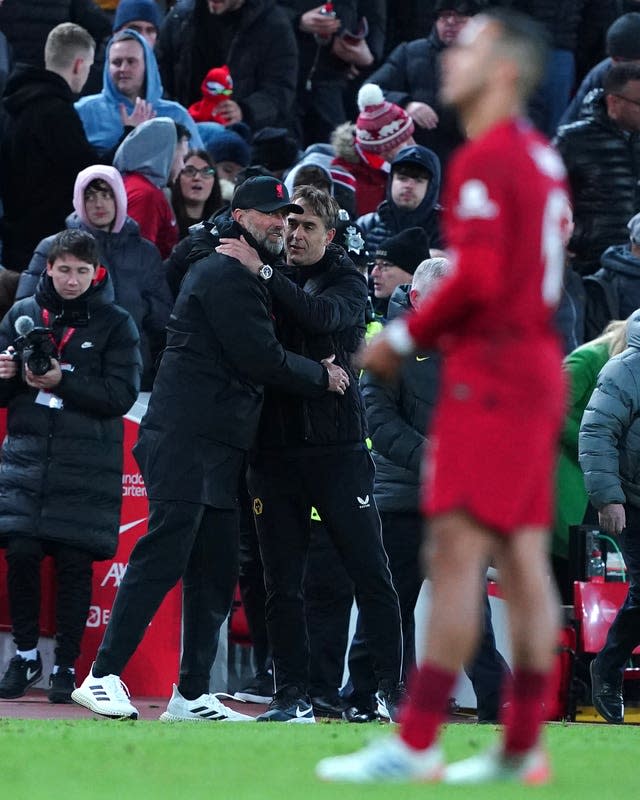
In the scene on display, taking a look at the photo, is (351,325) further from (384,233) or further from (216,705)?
(384,233)

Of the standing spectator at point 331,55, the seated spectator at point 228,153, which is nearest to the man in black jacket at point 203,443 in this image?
the seated spectator at point 228,153

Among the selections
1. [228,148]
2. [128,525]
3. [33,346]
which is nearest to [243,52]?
[228,148]

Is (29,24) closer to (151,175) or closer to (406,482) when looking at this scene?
(151,175)

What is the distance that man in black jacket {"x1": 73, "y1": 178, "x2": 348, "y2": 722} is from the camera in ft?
25.7

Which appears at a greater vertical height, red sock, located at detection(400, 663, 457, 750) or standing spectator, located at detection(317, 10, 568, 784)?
standing spectator, located at detection(317, 10, 568, 784)

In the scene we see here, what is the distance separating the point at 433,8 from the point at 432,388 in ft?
24.7

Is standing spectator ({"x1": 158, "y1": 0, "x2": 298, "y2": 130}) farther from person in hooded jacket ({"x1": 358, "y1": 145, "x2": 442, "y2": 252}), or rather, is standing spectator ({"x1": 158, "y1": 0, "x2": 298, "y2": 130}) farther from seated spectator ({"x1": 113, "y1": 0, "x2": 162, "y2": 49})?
person in hooded jacket ({"x1": 358, "y1": 145, "x2": 442, "y2": 252})

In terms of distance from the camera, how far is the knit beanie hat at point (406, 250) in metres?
10.1

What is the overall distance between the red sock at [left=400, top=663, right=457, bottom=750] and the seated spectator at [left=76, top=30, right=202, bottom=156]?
8142 mm

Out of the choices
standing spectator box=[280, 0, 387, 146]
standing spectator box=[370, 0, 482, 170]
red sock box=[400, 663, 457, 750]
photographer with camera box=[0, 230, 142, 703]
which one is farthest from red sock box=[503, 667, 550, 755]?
standing spectator box=[280, 0, 387, 146]

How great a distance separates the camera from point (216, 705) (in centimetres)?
802

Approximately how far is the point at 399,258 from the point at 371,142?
276cm

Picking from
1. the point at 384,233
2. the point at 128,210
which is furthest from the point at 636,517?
the point at 128,210

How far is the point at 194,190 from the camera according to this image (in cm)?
1170
